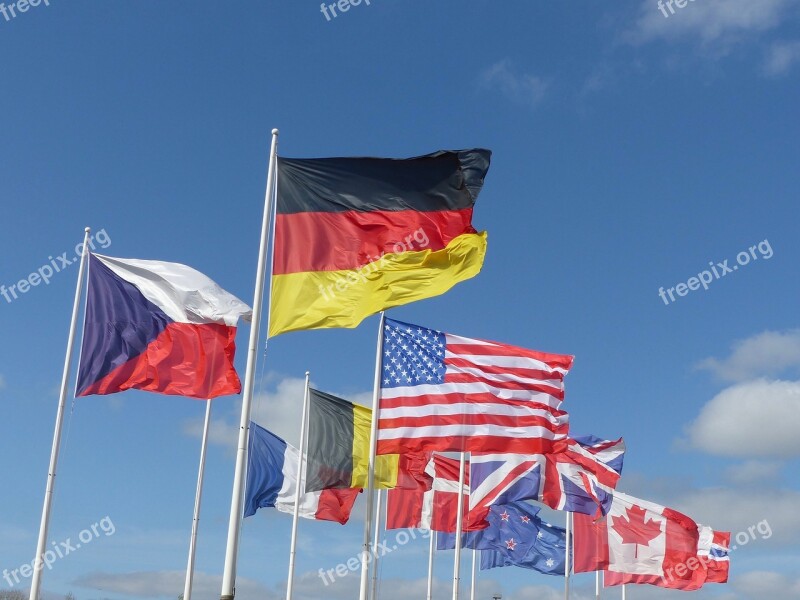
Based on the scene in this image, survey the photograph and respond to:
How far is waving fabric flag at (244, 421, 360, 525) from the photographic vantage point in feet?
124

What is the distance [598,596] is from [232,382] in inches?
1406

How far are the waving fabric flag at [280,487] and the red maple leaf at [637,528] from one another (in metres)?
15.4

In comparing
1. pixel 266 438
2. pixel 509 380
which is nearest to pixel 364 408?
pixel 266 438

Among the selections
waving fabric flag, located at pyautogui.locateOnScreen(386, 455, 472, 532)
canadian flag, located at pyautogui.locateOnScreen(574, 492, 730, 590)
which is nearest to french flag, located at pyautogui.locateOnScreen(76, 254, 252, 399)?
waving fabric flag, located at pyautogui.locateOnScreen(386, 455, 472, 532)

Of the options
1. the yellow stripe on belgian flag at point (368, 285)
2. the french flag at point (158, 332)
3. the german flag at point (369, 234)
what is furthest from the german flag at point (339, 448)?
the german flag at point (369, 234)

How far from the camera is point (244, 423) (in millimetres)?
18875

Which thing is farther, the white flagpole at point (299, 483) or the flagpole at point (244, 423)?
the white flagpole at point (299, 483)

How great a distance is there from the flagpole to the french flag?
350 centimetres

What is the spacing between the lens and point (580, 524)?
48.3 m

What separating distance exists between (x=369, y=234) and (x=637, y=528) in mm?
30813

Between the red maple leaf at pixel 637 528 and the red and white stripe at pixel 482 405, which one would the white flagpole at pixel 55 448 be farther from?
the red maple leaf at pixel 637 528

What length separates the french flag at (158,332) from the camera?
2311 centimetres

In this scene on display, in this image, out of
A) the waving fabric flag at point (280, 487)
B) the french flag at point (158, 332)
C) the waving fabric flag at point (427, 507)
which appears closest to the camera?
the french flag at point (158, 332)

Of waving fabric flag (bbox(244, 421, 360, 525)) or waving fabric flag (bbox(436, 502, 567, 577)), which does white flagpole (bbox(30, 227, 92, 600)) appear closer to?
waving fabric flag (bbox(244, 421, 360, 525))
